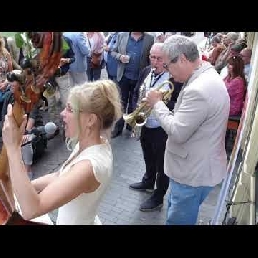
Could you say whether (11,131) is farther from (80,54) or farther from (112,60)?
(80,54)

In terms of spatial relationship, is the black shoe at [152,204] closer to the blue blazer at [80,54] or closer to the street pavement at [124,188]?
the street pavement at [124,188]

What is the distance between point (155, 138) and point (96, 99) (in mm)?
1652

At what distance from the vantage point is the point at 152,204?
11.3 feet

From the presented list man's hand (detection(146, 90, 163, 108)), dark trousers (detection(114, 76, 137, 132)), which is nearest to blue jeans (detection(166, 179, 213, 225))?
man's hand (detection(146, 90, 163, 108))

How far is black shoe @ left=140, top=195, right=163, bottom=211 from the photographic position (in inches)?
136

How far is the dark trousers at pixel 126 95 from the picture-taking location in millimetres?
4707

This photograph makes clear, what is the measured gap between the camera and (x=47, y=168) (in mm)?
4035

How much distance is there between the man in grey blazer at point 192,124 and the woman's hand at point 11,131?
1174 millimetres

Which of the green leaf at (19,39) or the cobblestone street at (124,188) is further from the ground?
the green leaf at (19,39)

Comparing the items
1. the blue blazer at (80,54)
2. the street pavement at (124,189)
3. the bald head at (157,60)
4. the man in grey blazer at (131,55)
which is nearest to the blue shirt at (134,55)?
the man in grey blazer at (131,55)

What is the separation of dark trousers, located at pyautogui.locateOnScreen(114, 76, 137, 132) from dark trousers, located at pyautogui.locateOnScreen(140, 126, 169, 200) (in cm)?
124

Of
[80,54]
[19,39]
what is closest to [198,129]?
[19,39]

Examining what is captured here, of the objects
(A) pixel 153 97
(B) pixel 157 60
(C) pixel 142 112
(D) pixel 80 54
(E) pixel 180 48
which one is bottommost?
(C) pixel 142 112
